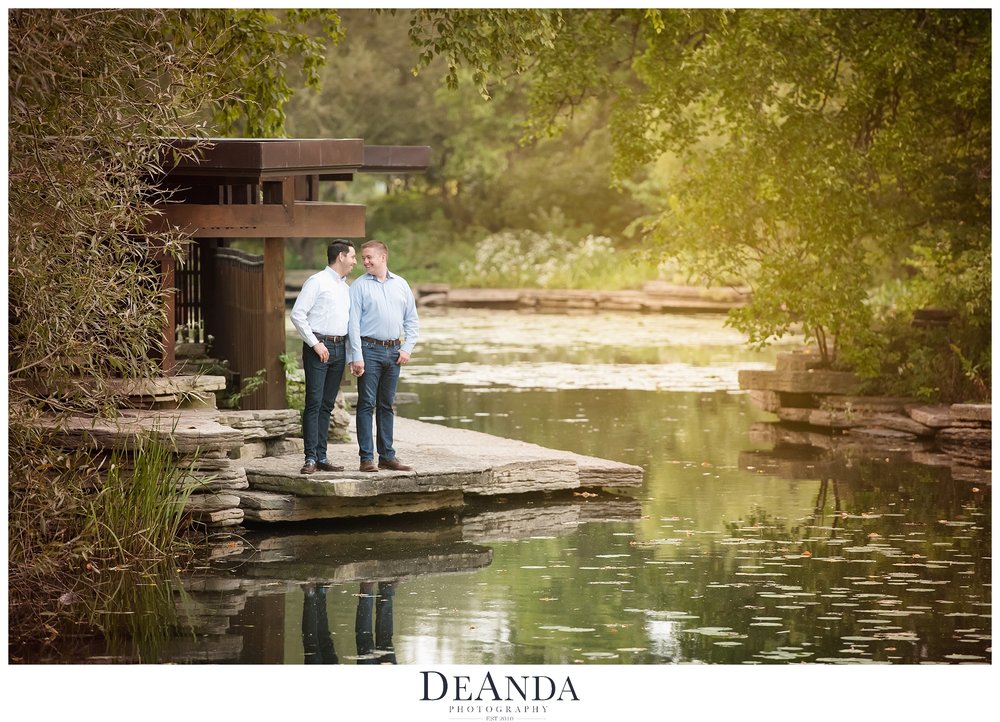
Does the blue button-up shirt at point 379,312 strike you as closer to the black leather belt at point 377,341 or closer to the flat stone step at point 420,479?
the black leather belt at point 377,341

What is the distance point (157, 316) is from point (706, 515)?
478cm

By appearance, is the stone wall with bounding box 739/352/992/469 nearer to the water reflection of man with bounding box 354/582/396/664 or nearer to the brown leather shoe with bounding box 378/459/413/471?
the brown leather shoe with bounding box 378/459/413/471

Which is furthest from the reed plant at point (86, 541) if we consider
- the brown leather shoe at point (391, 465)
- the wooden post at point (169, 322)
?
the brown leather shoe at point (391, 465)

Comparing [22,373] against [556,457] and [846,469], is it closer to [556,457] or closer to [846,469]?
[556,457]

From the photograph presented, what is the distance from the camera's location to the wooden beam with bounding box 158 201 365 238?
40.5 ft

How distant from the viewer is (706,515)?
485 inches

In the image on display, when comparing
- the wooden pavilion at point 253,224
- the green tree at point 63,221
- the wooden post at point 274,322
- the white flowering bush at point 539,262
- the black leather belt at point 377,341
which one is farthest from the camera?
the white flowering bush at point 539,262

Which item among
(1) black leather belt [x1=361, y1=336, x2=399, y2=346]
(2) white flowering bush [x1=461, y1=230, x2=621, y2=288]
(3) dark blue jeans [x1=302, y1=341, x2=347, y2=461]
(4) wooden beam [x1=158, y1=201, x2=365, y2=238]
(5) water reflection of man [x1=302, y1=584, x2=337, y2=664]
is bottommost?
(5) water reflection of man [x1=302, y1=584, x2=337, y2=664]

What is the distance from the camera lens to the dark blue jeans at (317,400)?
11656 millimetres

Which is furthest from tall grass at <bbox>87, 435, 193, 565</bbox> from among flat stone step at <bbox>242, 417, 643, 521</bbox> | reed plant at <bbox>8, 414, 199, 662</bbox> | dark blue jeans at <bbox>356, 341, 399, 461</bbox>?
dark blue jeans at <bbox>356, 341, 399, 461</bbox>

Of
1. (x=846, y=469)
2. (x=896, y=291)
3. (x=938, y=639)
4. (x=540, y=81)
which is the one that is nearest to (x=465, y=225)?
(x=896, y=291)

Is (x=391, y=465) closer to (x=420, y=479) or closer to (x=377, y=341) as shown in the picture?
(x=420, y=479)

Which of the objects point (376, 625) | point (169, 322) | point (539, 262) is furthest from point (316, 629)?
point (539, 262)

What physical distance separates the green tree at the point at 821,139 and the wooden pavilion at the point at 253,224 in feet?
11.5
